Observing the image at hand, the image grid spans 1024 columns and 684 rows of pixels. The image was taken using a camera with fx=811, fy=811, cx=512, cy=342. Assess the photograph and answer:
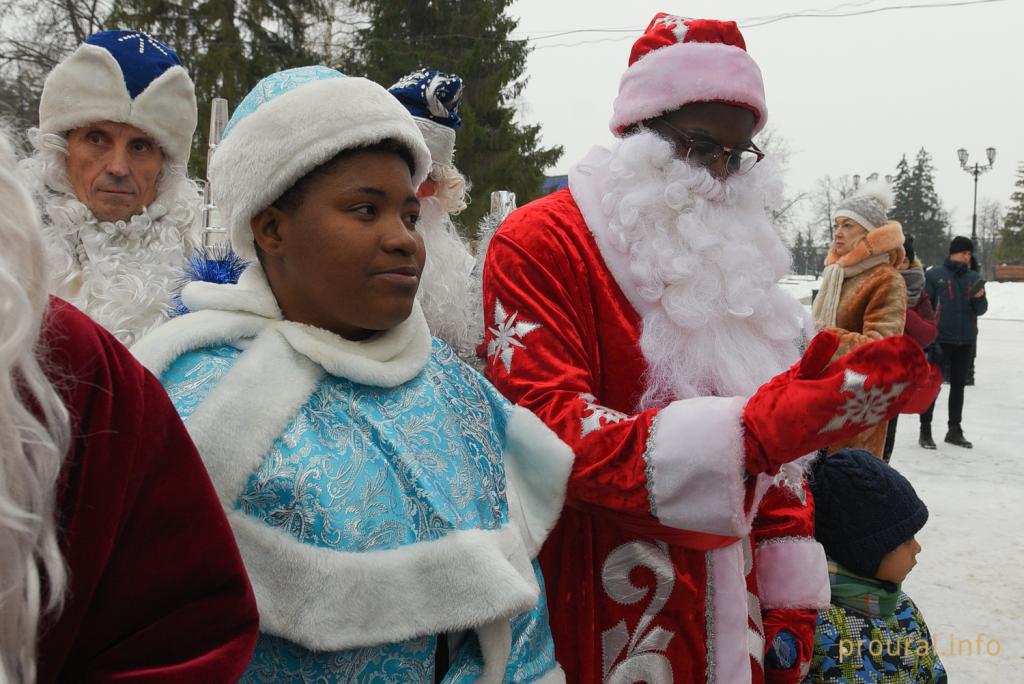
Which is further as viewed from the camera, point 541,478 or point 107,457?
point 541,478

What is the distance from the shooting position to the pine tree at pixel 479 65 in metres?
16.7

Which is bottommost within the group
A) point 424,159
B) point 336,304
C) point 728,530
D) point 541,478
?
point 728,530

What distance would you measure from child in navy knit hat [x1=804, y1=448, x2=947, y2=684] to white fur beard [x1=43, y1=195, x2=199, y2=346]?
81.0 inches

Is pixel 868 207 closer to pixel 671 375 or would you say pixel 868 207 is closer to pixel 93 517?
pixel 671 375

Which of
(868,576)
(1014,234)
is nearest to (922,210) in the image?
(1014,234)

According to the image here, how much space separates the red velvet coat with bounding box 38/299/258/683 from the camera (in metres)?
0.78

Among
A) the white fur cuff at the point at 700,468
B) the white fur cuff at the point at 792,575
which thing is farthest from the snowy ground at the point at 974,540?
the white fur cuff at the point at 700,468

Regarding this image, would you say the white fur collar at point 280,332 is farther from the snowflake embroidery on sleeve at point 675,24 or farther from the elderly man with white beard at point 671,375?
the snowflake embroidery on sleeve at point 675,24

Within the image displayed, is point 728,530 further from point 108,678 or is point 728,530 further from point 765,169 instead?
point 108,678

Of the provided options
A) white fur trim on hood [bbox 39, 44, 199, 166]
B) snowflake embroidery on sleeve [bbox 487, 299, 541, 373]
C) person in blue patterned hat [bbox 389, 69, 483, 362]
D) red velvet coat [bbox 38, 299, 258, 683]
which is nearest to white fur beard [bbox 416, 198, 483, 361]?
person in blue patterned hat [bbox 389, 69, 483, 362]

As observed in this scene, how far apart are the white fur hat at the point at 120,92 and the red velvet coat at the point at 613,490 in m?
1.09

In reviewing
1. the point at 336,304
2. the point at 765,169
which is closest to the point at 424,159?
the point at 336,304

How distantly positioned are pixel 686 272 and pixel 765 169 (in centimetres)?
50

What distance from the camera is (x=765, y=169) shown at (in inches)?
89.8
